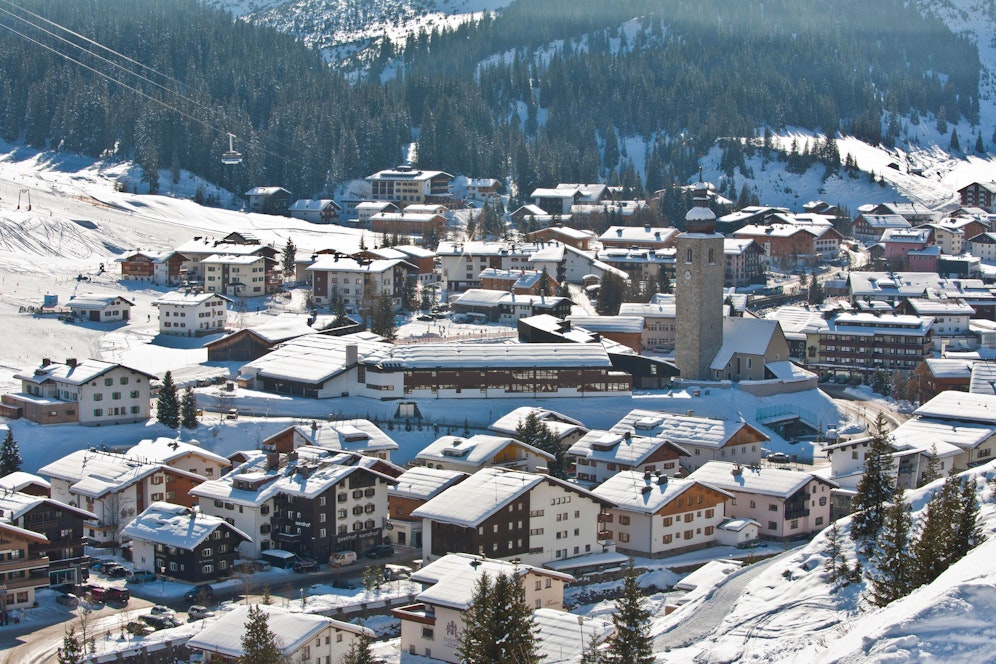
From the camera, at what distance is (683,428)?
44.8 meters

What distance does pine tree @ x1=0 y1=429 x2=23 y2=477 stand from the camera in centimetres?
4101

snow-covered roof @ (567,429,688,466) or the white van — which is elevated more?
snow-covered roof @ (567,429,688,466)

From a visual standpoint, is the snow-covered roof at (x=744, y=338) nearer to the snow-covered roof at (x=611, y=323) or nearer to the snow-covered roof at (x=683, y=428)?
the snow-covered roof at (x=611, y=323)

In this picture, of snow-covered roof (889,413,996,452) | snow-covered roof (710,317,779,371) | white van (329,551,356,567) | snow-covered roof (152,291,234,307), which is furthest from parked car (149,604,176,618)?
snow-covered roof (152,291,234,307)

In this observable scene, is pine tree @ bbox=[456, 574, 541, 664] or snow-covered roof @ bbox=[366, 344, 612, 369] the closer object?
pine tree @ bbox=[456, 574, 541, 664]

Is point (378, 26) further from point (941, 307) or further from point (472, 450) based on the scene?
point (472, 450)

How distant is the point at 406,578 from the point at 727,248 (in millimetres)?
50023

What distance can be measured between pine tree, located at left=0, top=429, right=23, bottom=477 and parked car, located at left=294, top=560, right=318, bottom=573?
34.9 feet

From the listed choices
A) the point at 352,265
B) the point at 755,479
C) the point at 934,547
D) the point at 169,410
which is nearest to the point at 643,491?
the point at 755,479

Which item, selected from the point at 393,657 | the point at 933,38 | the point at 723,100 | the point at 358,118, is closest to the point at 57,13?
the point at 358,118

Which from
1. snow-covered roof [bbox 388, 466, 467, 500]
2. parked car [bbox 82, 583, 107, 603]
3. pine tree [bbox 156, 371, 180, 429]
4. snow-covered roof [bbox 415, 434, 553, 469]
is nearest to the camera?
parked car [bbox 82, 583, 107, 603]

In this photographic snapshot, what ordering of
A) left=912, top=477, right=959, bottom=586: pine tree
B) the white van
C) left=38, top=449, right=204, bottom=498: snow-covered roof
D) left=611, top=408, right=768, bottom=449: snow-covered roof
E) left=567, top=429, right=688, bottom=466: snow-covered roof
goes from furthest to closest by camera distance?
left=611, top=408, right=768, bottom=449: snow-covered roof → left=567, top=429, right=688, bottom=466: snow-covered roof → left=38, top=449, right=204, bottom=498: snow-covered roof → the white van → left=912, top=477, right=959, bottom=586: pine tree

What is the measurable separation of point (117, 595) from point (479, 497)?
28.0 feet

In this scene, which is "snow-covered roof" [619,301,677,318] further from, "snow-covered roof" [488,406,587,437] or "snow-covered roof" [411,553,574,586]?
"snow-covered roof" [411,553,574,586]
